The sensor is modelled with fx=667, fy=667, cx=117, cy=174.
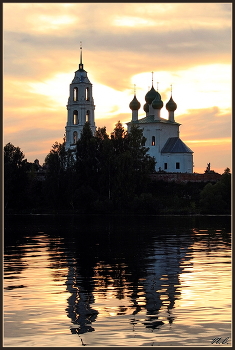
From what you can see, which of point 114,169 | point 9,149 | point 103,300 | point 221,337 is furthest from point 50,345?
point 9,149

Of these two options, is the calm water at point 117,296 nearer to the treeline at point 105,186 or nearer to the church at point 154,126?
the treeline at point 105,186

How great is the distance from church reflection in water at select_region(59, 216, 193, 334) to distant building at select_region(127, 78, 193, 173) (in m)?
51.3

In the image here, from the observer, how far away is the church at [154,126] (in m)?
82.9

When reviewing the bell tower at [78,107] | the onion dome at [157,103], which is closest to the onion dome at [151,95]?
the onion dome at [157,103]

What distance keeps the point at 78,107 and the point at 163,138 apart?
1780cm

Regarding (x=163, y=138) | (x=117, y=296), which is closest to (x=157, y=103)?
(x=163, y=138)

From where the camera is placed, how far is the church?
82.9m

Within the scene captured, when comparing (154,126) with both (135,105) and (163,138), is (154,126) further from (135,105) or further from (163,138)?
(135,105)

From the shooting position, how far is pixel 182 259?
22625 millimetres

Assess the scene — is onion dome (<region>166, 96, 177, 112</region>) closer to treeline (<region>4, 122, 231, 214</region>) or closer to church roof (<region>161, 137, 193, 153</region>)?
church roof (<region>161, 137, 193, 153</region>)

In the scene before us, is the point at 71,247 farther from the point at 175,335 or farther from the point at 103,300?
the point at 175,335

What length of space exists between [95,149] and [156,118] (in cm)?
2141

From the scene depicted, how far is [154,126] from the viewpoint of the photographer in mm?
85750

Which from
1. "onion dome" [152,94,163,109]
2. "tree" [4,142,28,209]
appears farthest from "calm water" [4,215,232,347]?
"onion dome" [152,94,163,109]
